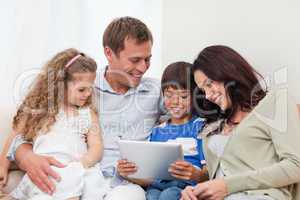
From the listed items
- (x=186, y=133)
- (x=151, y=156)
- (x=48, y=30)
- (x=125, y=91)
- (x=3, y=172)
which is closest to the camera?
(x=151, y=156)

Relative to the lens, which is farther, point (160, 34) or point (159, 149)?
point (160, 34)

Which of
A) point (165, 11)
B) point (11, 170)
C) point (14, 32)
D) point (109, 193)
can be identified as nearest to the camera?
point (109, 193)

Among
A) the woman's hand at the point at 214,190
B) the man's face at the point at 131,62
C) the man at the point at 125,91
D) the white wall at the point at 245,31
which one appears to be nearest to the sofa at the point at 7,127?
the man at the point at 125,91

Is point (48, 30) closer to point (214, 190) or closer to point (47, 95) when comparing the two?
point (47, 95)

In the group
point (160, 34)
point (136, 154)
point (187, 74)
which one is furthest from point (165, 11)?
point (136, 154)

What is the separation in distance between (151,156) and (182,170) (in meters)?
0.12

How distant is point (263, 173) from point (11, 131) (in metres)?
1.03

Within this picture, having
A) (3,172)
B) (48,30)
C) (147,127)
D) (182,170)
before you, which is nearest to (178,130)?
(147,127)

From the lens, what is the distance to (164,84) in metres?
1.76

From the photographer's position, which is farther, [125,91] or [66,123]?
[125,91]

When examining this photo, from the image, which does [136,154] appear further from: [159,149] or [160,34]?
[160,34]

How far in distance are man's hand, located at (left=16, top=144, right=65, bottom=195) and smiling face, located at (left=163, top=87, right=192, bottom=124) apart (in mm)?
486

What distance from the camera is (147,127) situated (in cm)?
180

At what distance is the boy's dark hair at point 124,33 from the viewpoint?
5.87 ft
